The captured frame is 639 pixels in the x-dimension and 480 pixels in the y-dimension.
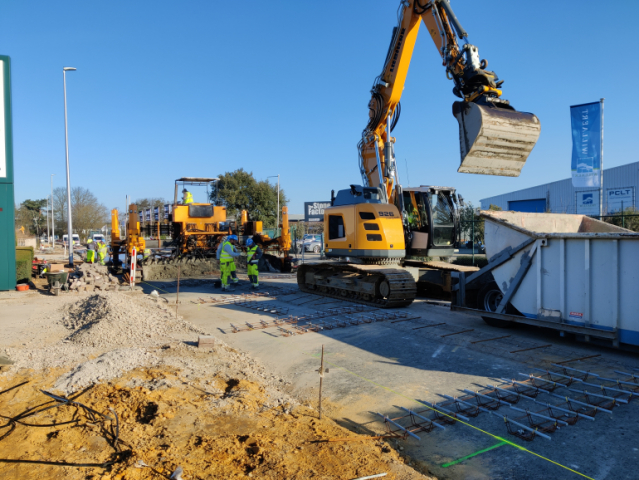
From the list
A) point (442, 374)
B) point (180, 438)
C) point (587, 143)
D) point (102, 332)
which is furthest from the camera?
point (587, 143)

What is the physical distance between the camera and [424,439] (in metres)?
4.25

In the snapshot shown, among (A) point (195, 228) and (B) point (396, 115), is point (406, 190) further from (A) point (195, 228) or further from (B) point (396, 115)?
(A) point (195, 228)

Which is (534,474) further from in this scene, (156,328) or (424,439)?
(156,328)

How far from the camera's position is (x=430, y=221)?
12.2m

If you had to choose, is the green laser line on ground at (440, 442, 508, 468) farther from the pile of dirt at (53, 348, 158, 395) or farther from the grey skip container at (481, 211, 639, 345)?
the pile of dirt at (53, 348, 158, 395)

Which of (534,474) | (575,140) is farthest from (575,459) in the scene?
(575,140)

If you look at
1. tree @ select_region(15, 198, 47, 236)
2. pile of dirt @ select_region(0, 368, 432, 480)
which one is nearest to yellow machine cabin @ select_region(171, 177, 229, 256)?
Result: pile of dirt @ select_region(0, 368, 432, 480)

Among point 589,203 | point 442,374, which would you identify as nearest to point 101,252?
point 442,374

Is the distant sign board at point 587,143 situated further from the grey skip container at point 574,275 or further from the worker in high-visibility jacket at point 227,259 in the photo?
the worker in high-visibility jacket at point 227,259

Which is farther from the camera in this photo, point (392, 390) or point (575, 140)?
point (575, 140)

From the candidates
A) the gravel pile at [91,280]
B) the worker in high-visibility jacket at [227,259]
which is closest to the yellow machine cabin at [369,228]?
the worker in high-visibility jacket at [227,259]

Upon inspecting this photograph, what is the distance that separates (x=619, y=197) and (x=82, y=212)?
50.9 meters

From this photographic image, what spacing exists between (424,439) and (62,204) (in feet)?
205

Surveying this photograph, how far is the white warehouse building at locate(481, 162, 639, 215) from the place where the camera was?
78.2 ft
